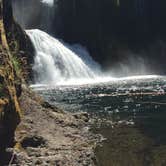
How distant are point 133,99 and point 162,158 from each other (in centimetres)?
2836

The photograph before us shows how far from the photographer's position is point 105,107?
154 ft

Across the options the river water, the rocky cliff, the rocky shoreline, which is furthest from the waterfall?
the rocky cliff

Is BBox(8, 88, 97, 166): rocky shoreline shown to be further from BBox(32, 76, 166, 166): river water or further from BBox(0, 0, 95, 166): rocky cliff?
BBox(32, 76, 166, 166): river water

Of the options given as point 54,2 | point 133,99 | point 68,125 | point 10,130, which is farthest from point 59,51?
point 10,130

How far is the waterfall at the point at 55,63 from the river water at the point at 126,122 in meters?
22.7

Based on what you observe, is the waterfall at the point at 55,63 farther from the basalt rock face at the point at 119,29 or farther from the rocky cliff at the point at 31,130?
the rocky cliff at the point at 31,130

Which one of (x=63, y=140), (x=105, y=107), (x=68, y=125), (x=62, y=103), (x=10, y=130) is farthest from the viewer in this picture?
(x=62, y=103)

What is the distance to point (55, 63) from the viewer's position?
283 ft

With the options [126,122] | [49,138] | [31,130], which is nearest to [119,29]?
[126,122]

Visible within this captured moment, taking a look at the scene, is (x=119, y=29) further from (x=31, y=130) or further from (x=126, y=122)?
(x=31, y=130)

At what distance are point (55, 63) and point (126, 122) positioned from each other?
163 ft

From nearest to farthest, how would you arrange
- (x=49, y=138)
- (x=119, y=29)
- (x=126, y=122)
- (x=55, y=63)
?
1. (x=49, y=138)
2. (x=126, y=122)
3. (x=55, y=63)
4. (x=119, y=29)

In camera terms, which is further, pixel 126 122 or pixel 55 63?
pixel 55 63

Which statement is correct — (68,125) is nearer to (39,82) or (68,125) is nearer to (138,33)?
(39,82)
